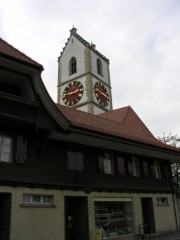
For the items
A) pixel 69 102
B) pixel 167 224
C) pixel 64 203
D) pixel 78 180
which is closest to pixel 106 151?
pixel 78 180

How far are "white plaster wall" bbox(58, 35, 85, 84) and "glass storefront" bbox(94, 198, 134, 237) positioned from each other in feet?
91.4

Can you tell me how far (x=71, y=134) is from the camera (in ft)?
51.6

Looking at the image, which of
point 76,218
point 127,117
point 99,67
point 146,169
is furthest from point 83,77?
point 76,218

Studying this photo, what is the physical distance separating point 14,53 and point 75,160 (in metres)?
6.23

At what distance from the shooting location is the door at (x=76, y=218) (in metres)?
16.0

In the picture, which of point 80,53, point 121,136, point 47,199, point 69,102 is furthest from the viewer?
point 80,53

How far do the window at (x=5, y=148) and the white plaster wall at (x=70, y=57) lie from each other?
101 feet

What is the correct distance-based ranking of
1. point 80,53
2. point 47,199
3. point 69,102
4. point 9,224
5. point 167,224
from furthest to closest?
1. point 80,53
2. point 69,102
3. point 167,224
4. point 47,199
5. point 9,224

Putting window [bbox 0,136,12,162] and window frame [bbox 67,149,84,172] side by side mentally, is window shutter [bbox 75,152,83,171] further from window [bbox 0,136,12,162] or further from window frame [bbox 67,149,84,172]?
window [bbox 0,136,12,162]

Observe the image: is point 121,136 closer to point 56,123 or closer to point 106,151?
point 106,151

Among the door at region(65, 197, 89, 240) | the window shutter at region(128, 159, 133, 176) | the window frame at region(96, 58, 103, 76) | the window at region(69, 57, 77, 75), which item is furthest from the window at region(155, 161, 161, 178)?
the window at region(69, 57, 77, 75)

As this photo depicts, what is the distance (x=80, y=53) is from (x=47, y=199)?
33802 millimetres

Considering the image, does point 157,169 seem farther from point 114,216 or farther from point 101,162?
point 101,162

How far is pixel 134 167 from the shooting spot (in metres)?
20.3
